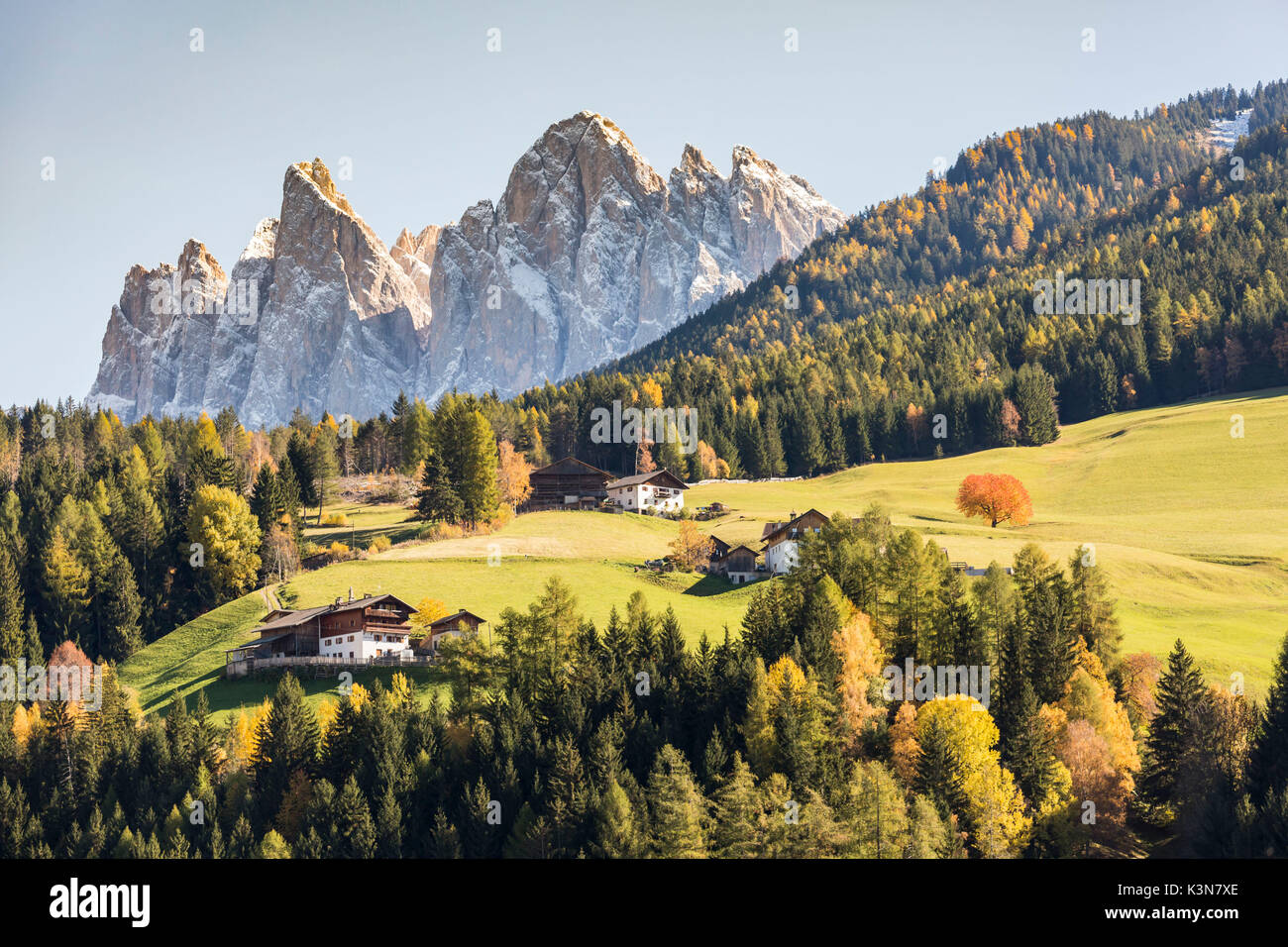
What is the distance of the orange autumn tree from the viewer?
124 metres

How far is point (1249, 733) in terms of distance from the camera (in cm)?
6091

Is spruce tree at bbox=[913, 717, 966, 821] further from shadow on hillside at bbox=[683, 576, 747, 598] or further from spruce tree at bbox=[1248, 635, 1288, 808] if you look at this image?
shadow on hillside at bbox=[683, 576, 747, 598]

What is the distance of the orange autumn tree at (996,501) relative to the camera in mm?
124062

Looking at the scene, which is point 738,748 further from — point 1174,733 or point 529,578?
point 529,578

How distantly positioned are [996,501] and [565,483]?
5250 cm

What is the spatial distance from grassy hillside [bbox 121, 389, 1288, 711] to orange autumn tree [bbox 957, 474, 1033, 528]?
195 cm

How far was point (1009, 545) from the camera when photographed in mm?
104500

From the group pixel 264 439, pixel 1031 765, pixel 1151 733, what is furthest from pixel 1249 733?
pixel 264 439

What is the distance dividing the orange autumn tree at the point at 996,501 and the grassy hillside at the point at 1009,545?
1.95m

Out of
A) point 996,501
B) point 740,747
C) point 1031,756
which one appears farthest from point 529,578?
point 996,501

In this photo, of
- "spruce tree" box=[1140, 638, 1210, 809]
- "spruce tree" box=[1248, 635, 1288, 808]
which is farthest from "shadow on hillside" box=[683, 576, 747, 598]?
"spruce tree" box=[1248, 635, 1288, 808]

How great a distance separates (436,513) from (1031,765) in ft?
245
